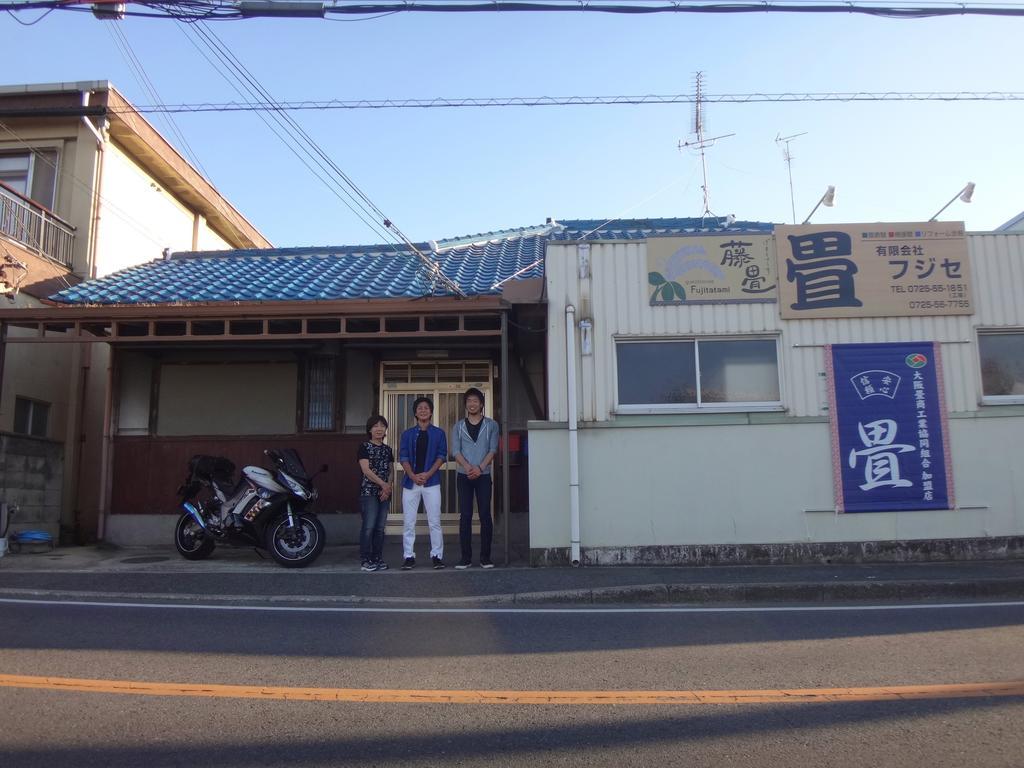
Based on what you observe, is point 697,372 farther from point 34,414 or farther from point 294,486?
point 34,414

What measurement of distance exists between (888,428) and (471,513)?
4.91m

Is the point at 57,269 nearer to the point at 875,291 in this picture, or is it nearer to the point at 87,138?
the point at 87,138

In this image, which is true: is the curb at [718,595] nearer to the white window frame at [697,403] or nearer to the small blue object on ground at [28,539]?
the white window frame at [697,403]

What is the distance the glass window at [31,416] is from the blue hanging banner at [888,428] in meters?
11.3

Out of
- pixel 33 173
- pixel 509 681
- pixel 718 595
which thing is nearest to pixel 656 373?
pixel 718 595

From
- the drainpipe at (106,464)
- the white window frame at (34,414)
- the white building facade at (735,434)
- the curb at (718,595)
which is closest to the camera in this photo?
the curb at (718,595)

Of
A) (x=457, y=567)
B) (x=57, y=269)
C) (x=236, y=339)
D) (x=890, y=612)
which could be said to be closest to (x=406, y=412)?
(x=236, y=339)

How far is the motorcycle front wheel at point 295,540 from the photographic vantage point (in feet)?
30.9

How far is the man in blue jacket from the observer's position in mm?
9266

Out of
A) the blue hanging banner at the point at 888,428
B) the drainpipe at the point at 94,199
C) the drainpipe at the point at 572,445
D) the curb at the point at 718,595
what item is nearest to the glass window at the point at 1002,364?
the blue hanging banner at the point at 888,428

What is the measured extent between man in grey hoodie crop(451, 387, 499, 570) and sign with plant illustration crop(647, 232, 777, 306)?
8.12 ft

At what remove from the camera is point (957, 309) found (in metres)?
9.93

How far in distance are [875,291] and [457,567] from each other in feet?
19.2

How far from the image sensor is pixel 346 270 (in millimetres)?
13500
